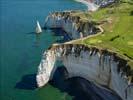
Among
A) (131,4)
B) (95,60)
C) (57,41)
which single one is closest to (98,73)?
(95,60)

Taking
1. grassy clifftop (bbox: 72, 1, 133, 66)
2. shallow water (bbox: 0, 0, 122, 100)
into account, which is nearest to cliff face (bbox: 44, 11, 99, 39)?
grassy clifftop (bbox: 72, 1, 133, 66)

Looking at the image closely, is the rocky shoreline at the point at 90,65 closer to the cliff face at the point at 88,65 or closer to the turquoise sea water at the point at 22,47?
the cliff face at the point at 88,65

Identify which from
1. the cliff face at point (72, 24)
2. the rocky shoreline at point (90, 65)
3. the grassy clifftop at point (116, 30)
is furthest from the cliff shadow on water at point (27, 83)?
the cliff face at point (72, 24)

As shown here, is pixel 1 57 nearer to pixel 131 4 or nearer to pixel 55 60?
pixel 55 60

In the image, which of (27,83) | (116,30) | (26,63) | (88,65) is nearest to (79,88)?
(88,65)

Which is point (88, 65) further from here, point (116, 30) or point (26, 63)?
point (26, 63)

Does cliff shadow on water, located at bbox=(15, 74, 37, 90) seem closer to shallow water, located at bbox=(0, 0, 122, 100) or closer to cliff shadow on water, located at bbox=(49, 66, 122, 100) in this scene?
shallow water, located at bbox=(0, 0, 122, 100)
